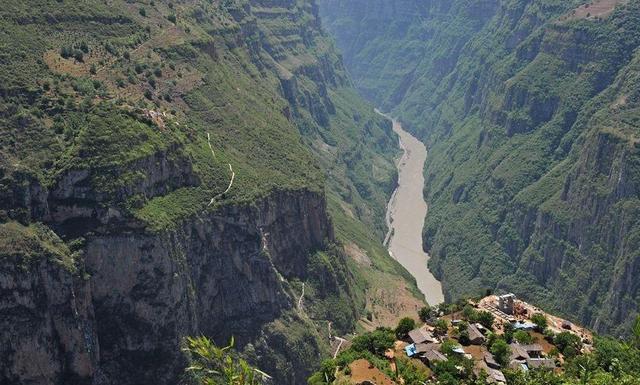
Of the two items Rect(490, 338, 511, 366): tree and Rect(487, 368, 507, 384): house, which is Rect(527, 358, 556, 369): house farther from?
Rect(487, 368, 507, 384): house

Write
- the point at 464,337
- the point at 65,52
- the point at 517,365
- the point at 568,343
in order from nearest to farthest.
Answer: the point at 517,365, the point at 464,337, the point at 568,343, the point at 65,52

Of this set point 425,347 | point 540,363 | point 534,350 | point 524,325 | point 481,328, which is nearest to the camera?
point 540,363

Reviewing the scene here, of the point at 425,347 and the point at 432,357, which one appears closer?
the point at 432,357

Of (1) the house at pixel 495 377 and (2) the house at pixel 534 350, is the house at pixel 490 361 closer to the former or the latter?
(1) the house at pixel 495 377

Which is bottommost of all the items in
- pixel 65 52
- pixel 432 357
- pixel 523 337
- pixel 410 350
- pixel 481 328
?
pixel 432 357

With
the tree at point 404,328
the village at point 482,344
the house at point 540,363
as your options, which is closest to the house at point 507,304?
the village at point 482,344

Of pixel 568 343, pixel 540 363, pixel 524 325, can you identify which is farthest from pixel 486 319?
pixel 540 363

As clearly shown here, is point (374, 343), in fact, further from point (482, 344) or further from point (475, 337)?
point (482, 344)

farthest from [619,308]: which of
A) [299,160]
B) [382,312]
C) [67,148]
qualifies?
[67,148]
